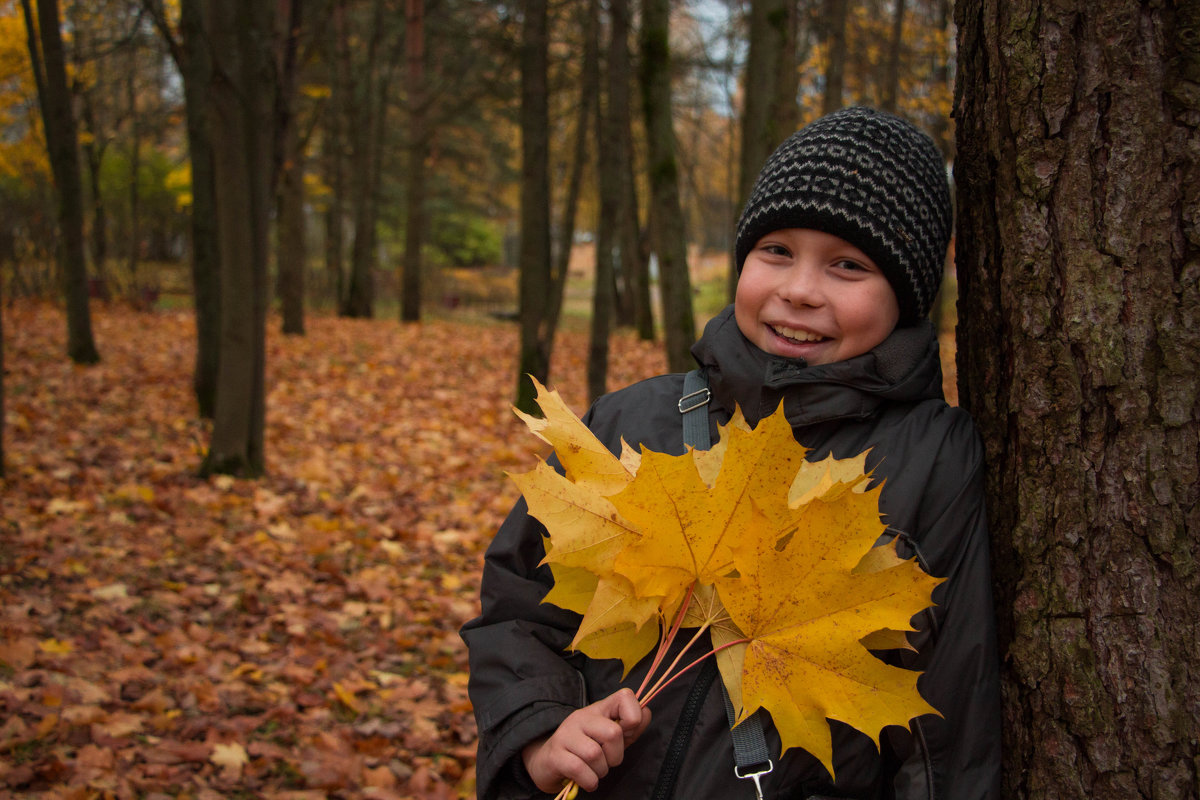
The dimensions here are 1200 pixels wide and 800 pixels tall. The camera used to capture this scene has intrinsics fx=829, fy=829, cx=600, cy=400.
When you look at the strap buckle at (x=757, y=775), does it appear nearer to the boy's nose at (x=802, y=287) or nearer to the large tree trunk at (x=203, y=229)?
the boy's nose at (x=802, y=287)

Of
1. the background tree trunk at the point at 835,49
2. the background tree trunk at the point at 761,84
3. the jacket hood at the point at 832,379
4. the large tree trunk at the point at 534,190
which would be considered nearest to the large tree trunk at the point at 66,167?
the large tree trunk at the point at 534,190

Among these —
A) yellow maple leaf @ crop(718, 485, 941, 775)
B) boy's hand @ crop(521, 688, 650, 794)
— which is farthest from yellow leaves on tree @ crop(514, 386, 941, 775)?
boy's hand @ crop(521, 688, 650, 794)

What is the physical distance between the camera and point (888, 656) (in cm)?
133

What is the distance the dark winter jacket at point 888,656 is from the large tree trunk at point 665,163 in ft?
17.8

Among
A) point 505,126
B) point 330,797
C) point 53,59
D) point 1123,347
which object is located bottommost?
point 330,797

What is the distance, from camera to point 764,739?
1.25 m

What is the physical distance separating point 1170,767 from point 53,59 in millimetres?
9747

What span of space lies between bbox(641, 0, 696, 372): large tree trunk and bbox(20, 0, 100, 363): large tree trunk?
555 centimetres

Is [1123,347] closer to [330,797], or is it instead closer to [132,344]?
[330,797]

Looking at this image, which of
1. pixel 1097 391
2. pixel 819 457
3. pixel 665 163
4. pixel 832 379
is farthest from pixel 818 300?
pixel 665 163

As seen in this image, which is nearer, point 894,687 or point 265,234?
point 894,687

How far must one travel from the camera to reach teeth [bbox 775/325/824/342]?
1.50 metres

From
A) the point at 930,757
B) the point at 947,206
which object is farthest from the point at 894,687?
the point at 947,206

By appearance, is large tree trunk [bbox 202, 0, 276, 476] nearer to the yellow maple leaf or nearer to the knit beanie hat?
the knit beanie hat
